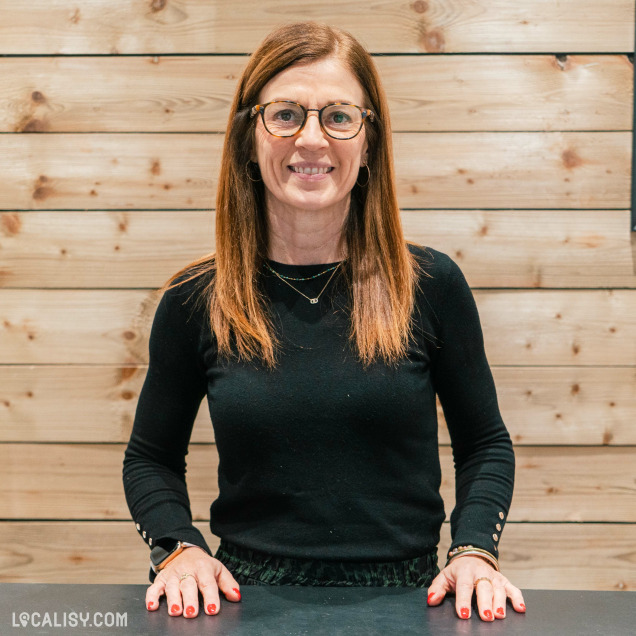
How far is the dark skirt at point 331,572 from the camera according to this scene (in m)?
1.14

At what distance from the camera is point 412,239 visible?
176 centimetres

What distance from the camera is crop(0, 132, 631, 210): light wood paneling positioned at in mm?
1734

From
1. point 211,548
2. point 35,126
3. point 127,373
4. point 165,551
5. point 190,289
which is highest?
point 35,126

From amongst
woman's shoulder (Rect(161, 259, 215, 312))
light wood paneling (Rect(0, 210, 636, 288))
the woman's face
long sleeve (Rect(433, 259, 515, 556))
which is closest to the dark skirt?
long sleeve (Rect(433, 259, 515, 556))

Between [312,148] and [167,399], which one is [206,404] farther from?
[312,148]

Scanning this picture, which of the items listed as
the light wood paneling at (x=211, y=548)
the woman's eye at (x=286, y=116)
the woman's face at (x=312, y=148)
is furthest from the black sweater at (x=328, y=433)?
the light wood paneling at (x=211, y=548)

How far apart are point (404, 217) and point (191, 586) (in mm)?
1073

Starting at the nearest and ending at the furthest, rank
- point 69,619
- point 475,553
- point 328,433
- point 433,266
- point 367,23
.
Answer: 1. point 69,619
2. point 475,553
3. point 328,433
4. point 433,266
5. point 367,23

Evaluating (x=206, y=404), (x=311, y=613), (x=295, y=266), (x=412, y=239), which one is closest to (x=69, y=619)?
(x=311, y=613)

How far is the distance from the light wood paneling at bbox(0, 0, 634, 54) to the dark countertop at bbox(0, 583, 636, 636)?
1.28 metres

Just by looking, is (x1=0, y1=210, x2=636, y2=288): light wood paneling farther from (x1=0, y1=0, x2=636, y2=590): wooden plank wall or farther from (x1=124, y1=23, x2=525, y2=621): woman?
(x1=124, y1=23, x2=525, y2=621): woman

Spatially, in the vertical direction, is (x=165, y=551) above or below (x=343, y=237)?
below

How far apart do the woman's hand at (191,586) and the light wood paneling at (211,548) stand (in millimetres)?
773

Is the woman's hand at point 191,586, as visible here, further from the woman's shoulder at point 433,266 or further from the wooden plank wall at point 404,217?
the wooden plank wall at point 404,217
